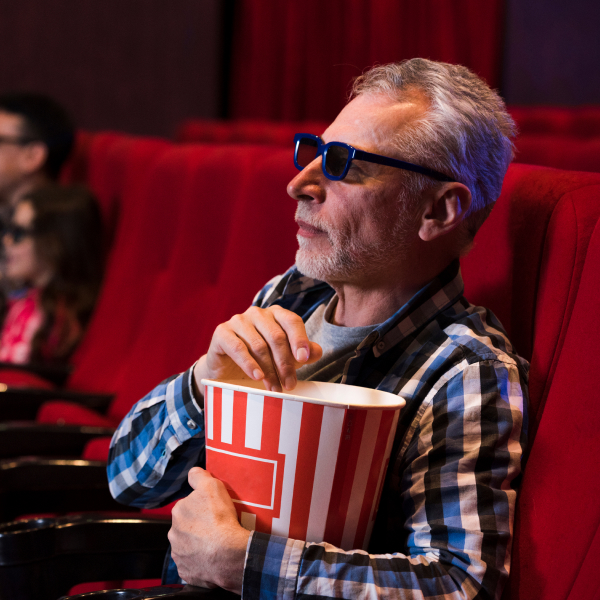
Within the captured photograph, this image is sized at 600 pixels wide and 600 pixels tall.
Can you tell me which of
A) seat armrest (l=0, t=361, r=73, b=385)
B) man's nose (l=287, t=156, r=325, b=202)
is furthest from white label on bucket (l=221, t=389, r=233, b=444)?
seat armrest (l=0, t=361, r=73, b=385)

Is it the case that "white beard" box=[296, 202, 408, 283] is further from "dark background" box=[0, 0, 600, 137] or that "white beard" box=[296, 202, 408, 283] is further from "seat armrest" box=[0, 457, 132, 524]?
"dark background" box=[0, 0, 600, 137]

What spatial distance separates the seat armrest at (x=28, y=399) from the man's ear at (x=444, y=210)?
1.02m

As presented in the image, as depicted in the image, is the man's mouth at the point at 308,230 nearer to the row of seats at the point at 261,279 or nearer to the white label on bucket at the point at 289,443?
the row of seats at the point at 261,279

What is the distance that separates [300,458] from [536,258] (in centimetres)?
40

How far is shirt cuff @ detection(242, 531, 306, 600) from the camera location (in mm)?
667

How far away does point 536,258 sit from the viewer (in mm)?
863

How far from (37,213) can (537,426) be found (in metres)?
1.68

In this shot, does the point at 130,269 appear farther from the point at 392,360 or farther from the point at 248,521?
the point at 248,521

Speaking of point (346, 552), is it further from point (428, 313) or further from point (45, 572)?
point (45, 572)

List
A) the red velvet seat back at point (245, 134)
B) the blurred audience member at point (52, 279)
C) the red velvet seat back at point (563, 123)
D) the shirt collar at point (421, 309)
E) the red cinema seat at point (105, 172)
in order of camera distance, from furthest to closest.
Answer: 1. the red velvet seat back at point (245, 134)
2. the red velvet seat back at point (563, 123)
3. the blurred audience member at point (52, 279)
4. the red cinema seat at point (105, 172)
5. the shirt collar at point (421, 309)

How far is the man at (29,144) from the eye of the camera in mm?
2301

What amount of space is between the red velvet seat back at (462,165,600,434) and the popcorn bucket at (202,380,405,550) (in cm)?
23

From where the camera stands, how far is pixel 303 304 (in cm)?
106

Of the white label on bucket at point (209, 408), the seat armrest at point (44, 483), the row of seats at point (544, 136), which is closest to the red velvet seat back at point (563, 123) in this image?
the row of seats at point (544, 136)
